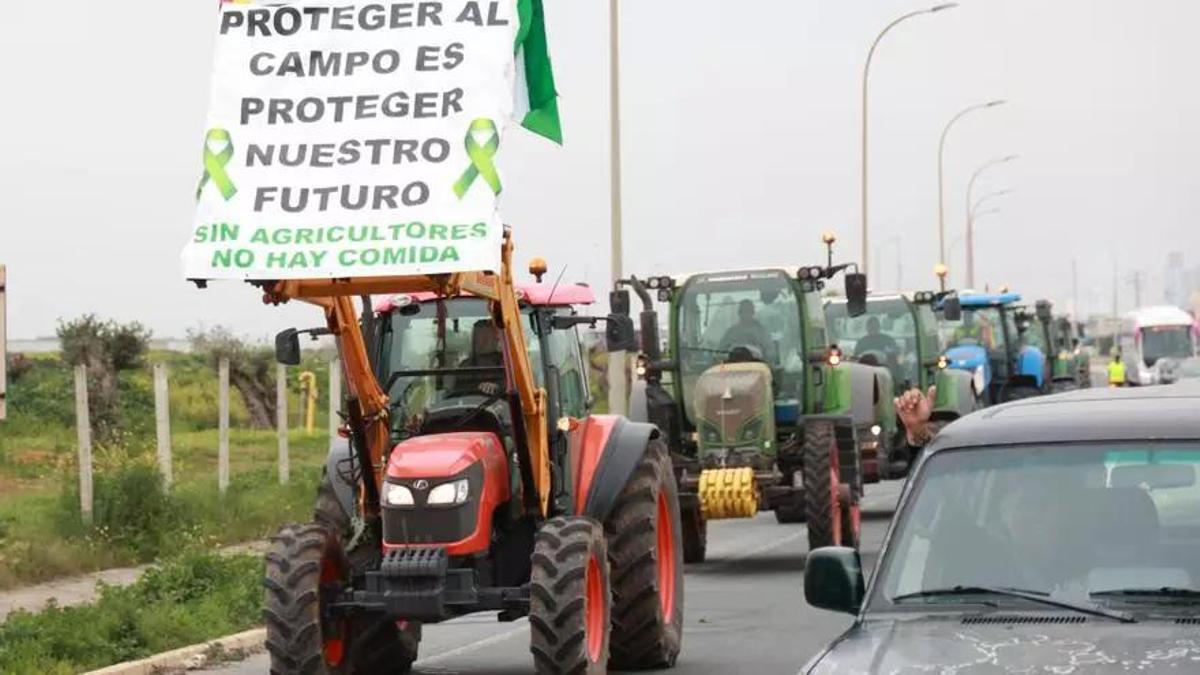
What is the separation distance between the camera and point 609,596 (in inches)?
532

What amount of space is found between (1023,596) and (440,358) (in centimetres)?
711

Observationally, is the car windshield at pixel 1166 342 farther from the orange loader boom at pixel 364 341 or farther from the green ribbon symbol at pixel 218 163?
the green ribbon symbol at pixel 218 163

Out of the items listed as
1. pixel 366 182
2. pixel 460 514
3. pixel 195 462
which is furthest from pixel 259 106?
pixel 195 462

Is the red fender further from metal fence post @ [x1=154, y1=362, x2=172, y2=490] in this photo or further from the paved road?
metal fence post @ [x1=154, y1=362, x2=172, y2=490]

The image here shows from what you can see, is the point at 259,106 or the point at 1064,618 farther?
the point at 259,106

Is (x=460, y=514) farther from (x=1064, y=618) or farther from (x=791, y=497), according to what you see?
(x=791, y=497)

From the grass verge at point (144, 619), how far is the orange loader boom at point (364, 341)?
8.00ft

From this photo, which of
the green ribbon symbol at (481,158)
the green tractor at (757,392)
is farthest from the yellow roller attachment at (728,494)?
the green ribbon symbol at (481,158)

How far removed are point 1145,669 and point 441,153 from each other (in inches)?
260

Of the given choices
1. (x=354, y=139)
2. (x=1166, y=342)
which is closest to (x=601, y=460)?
(x=354, y=139)

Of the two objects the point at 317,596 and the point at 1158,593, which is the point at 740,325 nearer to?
the point at 317,596

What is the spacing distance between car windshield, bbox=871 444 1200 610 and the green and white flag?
5777mm

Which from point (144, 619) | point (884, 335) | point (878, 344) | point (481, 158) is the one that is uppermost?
point (481, 158)

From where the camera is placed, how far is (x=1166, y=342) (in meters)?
87.8
